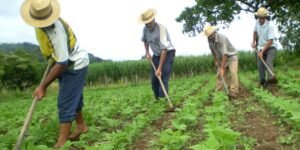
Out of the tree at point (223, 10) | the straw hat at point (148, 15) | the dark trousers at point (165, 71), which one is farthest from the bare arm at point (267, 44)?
the tree at point (223, 10)

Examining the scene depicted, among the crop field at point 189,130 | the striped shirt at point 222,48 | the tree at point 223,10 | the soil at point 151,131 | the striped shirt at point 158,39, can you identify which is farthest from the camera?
the tree at point 223,10

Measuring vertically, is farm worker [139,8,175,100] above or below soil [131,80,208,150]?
above

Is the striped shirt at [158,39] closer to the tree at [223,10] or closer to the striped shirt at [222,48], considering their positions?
the striped shirt at [222,48]

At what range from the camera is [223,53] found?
9.98 metres

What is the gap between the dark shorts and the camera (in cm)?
561

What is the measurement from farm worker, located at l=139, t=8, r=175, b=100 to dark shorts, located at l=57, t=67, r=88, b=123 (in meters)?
2.86

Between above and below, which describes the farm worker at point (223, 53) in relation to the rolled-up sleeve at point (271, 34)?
below

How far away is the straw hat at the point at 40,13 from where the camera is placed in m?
5.23

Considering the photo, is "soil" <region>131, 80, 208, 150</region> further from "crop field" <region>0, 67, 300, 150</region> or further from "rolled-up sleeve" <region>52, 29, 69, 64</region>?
"rolled-up sleeve" <region>52, 29, 69, 64</region>

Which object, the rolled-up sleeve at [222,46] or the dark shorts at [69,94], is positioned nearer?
the dark shorts at [69,94]

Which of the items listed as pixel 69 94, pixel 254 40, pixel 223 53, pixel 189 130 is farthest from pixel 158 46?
pixel 69 94

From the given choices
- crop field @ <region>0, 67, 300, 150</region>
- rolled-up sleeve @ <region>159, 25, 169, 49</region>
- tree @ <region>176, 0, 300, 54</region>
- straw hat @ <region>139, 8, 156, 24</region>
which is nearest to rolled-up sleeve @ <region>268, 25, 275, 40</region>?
crop field @ <region>0, 67, 300, 150</region>

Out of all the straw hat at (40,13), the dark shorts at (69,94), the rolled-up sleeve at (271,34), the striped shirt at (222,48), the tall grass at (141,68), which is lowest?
the tall grass at (141,68)

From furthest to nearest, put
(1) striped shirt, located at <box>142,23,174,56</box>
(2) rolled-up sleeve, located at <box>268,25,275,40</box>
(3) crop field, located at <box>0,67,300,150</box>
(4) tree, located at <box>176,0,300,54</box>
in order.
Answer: (4) tree, located at <box>176,0,300,54</box> < (2) rolled-up sleeve, located at <box>268,25,275,40</box> < (1) striped shirt, located at <box>142,23,174,56</box> < (3) crop field, located at <box>0,67,300,150</box>
